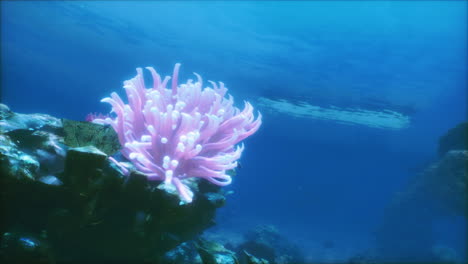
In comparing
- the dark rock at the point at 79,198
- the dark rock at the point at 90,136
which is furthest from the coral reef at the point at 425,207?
the dark rock at the point at 90,136

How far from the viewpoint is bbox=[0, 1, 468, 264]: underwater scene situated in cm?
248

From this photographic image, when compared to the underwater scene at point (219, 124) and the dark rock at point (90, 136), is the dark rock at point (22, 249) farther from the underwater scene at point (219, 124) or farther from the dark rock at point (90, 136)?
the dark rock at point (90, 136)

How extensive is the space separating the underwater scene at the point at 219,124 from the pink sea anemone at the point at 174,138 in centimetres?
2

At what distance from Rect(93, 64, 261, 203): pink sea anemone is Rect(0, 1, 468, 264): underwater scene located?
2 cm

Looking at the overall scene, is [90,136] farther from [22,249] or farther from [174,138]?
[22,249]

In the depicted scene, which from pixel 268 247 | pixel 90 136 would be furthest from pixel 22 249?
pixel 268 247

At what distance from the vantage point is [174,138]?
285cm

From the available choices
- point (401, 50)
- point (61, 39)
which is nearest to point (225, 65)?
point (401, 50)

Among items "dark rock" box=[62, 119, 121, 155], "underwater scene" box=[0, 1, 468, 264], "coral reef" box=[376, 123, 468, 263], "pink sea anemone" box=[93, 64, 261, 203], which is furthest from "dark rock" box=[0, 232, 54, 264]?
"coral reef" box=[376, 123, 468, 263]

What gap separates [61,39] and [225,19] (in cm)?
2141

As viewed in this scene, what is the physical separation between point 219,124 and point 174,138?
645mm

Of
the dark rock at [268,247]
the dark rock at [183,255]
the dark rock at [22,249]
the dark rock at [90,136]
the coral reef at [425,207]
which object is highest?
the coral reef at [425,207]

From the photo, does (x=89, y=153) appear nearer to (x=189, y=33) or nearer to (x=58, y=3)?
(x=189, y=33)

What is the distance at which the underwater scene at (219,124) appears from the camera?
8.13ft
